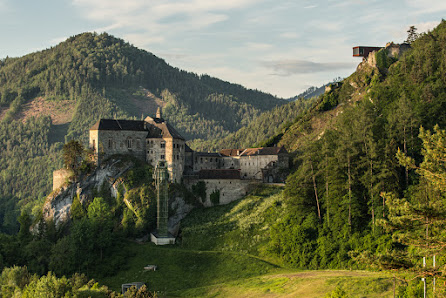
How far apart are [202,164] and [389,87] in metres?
36.9

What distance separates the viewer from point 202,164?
104 m

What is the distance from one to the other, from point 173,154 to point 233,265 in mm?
28343

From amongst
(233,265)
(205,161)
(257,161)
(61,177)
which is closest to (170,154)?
(205,161)

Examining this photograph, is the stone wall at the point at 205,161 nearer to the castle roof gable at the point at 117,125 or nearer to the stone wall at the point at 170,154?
the stone wall at the point at 170,154

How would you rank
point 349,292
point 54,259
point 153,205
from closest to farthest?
point 349,292 < point 54,259 < point 153,205

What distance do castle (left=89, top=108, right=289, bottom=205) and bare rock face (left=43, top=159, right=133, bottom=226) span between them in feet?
8.96

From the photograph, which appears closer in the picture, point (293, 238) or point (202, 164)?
point (293, 238)

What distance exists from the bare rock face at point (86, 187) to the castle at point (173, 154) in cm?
273

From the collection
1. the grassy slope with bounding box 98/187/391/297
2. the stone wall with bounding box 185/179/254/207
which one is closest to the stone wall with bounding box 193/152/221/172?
the stone wall with bounding box 185/179/254/207

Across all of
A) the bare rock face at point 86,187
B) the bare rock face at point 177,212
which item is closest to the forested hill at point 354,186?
the bare rock face at point 177,212

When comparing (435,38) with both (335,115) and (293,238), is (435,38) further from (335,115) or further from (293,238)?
(293,238)

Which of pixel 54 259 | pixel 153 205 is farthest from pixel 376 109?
pixel 54 259

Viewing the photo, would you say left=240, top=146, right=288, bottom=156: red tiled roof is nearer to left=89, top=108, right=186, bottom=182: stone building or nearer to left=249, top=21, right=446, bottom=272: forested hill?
left=89, top=108, right=186, bottom=182: stone building

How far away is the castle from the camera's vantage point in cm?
9556
